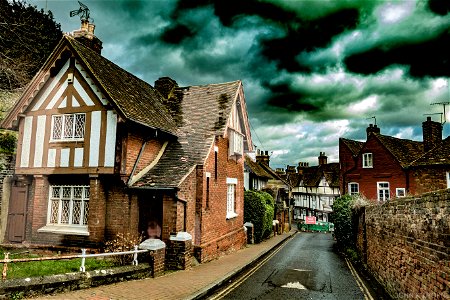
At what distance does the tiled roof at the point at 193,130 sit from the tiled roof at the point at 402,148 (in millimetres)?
20322

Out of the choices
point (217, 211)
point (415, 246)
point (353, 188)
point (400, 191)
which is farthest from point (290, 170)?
point (415, 246)

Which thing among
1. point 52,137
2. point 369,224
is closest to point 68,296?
point 52,137

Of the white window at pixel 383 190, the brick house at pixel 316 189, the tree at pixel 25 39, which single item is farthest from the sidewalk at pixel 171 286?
the brick house at pixel 316 189

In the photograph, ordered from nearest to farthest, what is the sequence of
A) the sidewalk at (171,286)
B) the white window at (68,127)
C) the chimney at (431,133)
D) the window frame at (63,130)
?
the sidewalk at (171,286) → the window frame at (63,130) → the white window at (68,127) → the chimney at (431,133)

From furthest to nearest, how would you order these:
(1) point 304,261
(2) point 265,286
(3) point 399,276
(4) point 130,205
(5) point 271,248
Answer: (5) point 271,248
(1) point 304,261
(4) point 130,205
(2) point 265,286
(3) point 399,276

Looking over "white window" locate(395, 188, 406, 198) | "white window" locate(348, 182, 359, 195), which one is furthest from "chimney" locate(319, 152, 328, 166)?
"white window" locate(395, 188, 406, 198)

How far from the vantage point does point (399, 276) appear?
8.15 metres

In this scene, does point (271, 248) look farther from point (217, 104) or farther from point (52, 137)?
point (52, 137)

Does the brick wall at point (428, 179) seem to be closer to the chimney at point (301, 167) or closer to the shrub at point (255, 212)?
the shrub at point (255, 212)

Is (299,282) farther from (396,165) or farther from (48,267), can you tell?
(396,165)

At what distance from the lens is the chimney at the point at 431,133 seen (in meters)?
28.7

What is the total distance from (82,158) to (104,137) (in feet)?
4.20

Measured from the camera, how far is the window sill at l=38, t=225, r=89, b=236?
12078 mm

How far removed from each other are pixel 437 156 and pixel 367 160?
7.19 m
